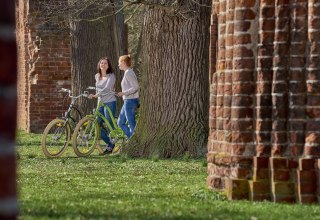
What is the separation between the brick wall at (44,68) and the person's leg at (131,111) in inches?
446

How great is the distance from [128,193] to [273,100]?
1.85 meters

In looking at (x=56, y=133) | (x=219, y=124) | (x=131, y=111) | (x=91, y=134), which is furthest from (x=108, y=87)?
(x=219, y=124)

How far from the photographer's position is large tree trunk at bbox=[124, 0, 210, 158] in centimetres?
1659

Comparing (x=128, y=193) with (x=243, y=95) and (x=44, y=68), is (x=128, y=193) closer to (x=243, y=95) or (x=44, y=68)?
(x=243, y=95)

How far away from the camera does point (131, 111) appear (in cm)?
1898

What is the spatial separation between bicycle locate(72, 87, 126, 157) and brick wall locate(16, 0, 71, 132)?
11941mm

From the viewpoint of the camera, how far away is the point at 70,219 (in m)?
7.13

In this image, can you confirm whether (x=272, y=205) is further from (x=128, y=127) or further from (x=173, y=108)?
(x=128, y=127)

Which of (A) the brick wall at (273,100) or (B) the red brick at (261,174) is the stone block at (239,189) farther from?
(B) the red brick at (261,174)

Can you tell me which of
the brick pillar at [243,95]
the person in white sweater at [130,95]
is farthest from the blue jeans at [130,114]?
the brick pillar at [243,95]

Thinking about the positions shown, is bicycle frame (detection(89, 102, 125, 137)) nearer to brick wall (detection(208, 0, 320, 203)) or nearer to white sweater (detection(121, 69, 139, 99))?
white sweater (detection(121, 69, 139, 99))

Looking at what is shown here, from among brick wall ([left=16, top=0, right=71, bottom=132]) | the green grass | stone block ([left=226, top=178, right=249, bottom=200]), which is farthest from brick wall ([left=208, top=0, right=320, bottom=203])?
brick wall ([left=16, top=0, right=71, bottom=132])

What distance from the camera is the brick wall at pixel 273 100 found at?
8852mm

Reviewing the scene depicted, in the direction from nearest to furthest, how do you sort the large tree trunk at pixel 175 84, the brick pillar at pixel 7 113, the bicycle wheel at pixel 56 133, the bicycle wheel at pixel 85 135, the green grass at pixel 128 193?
the brick pillar at pixel 7 113 < the green grass at pixel 128 193 < the large tree trunk at pixel 175 84 < the bicycle wheel at pixel 56 133 < the bicycle wheel at pixel 85 135
